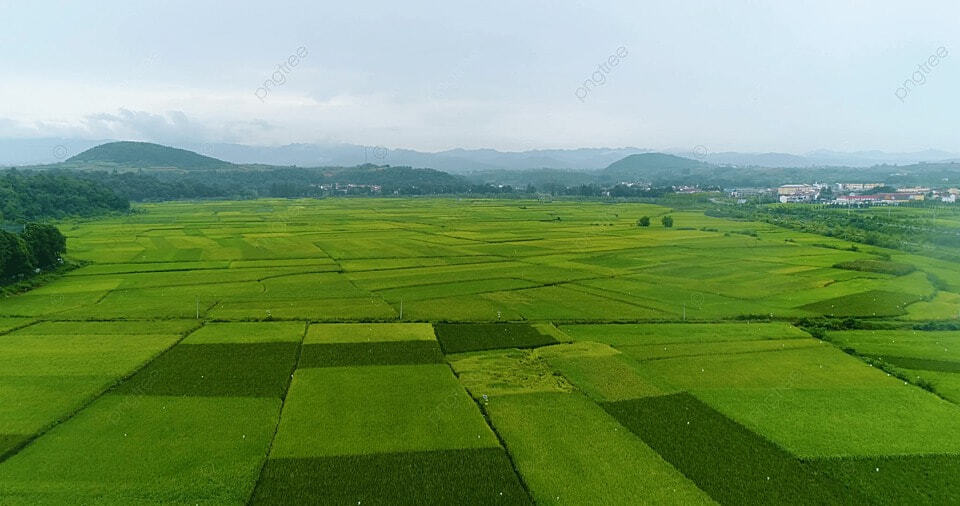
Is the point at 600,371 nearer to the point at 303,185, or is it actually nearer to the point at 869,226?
the point at 869,226

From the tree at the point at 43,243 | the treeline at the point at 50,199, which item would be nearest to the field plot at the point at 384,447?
the tree at the point at 43,243

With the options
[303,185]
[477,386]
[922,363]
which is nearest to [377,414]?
[477,386]

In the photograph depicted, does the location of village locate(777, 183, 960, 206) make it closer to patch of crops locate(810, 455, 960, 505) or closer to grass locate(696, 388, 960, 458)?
grass locate(696, 388, 960, 458)

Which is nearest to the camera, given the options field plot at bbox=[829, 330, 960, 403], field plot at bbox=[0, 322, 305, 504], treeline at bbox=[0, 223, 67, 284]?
field plot at bbox=[0, 322, 305, 504]

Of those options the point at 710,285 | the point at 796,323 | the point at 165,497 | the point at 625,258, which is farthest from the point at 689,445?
the point at 625,258

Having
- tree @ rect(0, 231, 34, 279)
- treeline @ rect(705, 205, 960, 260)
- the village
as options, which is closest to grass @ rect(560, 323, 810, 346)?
treeline @ rect(705, 205, 960, 260)
